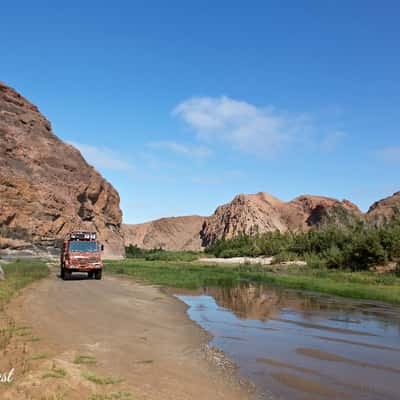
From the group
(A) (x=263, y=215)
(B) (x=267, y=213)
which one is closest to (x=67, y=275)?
(A) (x=263, y=215)

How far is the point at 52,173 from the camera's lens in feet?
278

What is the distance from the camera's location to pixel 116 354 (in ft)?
28.1

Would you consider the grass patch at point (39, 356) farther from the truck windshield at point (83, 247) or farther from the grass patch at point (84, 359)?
the truck windshield at point (83, 247)

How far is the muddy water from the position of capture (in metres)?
7.38

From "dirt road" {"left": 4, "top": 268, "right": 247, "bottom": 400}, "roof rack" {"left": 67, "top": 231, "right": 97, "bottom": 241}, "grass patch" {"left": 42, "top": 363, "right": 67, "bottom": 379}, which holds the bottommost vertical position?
"dirt road" {"left": 4, "top": 268, "right": 247, "bottom": 400}

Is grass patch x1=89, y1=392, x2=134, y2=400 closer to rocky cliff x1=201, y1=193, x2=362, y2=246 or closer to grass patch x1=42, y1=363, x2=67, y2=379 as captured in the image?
grass patch x1=42, y1=363, x2=67, y2=379

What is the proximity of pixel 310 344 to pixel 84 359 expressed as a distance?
227 inches

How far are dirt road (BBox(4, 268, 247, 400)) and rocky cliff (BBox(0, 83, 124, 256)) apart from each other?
203ft

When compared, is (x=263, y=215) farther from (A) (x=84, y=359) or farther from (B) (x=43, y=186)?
(A) (x=84, y=359)

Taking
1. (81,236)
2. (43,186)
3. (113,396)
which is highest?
(43,186)

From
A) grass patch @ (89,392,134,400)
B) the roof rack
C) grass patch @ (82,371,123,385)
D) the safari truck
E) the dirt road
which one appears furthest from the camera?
the roof rack

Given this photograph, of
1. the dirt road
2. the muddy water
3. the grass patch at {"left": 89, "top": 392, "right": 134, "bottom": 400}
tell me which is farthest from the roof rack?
the grass patch at {"left": 89, "top": 392, "right": 134, "bottom": 400}

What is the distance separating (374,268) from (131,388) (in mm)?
30997

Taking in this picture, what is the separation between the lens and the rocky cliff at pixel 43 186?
73.2m
